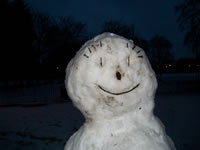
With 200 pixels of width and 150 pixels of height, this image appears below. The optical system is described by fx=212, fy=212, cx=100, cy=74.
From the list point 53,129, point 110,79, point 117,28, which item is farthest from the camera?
point 117,28

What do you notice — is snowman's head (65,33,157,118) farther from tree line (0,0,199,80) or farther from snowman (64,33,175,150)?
tree line (0,0,199,80)

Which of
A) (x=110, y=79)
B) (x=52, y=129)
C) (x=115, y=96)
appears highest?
(x=110, y=79)

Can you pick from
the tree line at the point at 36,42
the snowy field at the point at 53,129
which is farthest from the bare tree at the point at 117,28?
the snowy field at the point at 53,129

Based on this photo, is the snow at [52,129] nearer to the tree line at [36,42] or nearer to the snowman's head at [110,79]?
the snowman's head at [110,79]

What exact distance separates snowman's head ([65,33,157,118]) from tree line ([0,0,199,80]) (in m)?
16.6

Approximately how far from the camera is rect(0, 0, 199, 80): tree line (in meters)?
20.3

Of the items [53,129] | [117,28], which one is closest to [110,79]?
[53,129]

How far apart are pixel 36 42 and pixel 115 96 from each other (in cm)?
2802

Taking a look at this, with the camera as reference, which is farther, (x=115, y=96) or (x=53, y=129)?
(x=53, y=129)

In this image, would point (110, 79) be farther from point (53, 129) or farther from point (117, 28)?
point (117, 28)

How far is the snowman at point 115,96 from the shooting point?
1.93 m

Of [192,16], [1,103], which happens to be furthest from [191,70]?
[1,103]

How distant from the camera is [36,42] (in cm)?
2825

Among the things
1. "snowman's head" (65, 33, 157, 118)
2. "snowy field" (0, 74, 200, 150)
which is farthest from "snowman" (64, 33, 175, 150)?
"snowy field" (0, 74, 200, 150)
